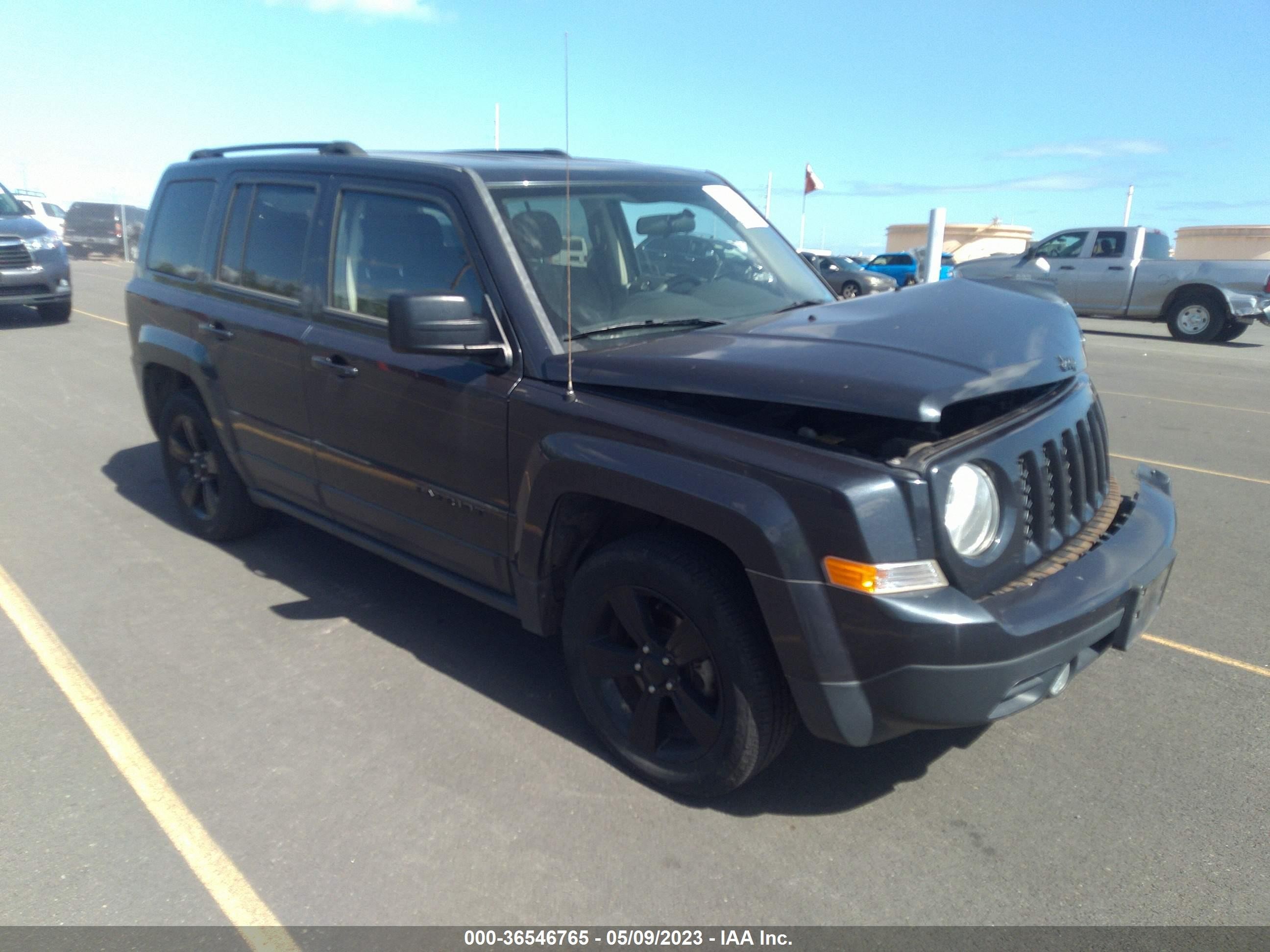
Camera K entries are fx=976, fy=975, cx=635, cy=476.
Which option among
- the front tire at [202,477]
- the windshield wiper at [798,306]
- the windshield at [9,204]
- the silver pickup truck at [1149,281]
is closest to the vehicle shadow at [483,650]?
the front tire at [202,477]

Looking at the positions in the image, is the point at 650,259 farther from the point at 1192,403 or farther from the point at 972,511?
the point at 1192,403

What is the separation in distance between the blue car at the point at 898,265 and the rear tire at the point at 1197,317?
933cm

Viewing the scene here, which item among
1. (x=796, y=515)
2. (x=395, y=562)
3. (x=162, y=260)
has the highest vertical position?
(x=162, y=260)

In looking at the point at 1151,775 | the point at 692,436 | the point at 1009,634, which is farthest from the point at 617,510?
the point at 1151,775

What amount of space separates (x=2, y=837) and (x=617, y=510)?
2.09 m

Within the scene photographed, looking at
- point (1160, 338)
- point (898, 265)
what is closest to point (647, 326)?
point (1160, 338)

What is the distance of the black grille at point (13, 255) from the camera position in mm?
12922

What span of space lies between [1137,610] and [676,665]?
54.7 inches

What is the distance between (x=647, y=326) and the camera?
3471 millimetres

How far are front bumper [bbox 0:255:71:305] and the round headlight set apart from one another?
14.1 m

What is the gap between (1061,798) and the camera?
120 inches

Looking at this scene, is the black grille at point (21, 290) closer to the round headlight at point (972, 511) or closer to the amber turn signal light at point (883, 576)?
the amber turn signal light at point (883, 576)

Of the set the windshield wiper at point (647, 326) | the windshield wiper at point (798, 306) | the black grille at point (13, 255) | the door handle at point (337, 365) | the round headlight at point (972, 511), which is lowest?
the black grille at point (13, 255)

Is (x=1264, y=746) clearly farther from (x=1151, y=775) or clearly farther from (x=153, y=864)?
(x=153, y=864)
